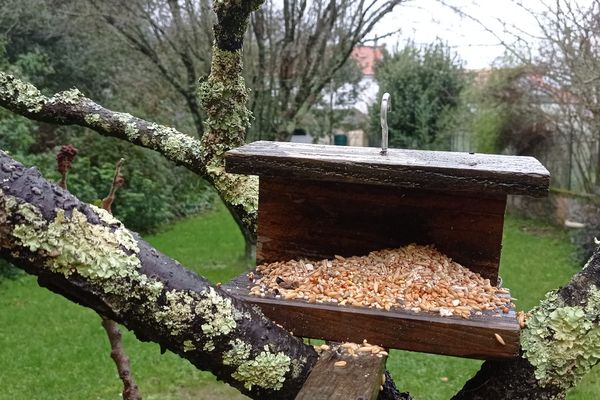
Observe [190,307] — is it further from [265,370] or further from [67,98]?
[67,98]

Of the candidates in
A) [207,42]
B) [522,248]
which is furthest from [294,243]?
[522,248]

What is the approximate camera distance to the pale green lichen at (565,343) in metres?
1.30

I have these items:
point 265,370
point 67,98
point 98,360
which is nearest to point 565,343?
point 265,370

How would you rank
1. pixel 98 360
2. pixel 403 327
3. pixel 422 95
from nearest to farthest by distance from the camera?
pixel 403 327 < pixel 98 360 < pixel 422 95

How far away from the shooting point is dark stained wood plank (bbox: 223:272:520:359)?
132 centimetres

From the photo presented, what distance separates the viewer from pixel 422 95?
14.1 meters

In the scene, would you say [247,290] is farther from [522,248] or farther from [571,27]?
[522,248]

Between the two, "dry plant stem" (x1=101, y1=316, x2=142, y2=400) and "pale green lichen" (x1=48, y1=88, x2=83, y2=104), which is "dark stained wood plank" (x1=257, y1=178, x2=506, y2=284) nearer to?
"pale green lichen" (x1=48, y1=88, x2=83, y2=104)

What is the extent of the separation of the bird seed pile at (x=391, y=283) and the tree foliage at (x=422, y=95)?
12.5m

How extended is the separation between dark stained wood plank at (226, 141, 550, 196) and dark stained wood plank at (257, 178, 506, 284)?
0.11 m

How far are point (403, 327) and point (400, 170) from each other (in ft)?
1.13

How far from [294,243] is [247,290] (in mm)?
272

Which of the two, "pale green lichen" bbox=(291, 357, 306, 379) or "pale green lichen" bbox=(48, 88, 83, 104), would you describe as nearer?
"pale green lichen" bbox=(291, 357, 306, 379)

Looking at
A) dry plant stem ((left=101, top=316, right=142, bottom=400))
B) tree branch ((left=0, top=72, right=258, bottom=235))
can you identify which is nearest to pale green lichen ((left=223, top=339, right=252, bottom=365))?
tree branch ((left=0, top=72, right=258, bottom=235))
